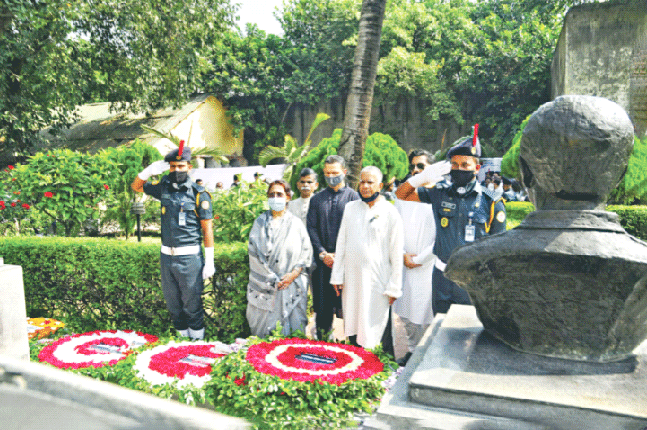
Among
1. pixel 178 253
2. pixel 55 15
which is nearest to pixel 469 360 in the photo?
pixel 178 253

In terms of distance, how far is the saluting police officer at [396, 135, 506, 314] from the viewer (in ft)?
12.0

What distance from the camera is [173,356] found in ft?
12.7

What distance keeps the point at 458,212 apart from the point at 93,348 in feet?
10.3

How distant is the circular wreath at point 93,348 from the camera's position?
3.86 meters

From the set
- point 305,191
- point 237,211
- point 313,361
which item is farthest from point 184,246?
point 313,361

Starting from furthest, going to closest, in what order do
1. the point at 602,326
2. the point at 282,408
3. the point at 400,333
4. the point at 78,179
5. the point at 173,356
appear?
1. the point at 78,179
2. the point at 400,333
3. the point at 173,356
4. the point at 282,408
5. the point at 602,326

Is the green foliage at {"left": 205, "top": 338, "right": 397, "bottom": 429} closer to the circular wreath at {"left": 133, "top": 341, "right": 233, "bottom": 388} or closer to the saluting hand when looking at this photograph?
the circular wreath at {"left": 133, "top": 341, "right": 233, "bottom": 388}

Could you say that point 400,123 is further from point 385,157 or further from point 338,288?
point 338,288

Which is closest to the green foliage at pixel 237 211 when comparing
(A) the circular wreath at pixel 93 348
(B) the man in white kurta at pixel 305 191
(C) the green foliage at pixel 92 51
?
(B) the man in white kurta at pixel 305 191

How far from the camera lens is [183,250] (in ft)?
14.6

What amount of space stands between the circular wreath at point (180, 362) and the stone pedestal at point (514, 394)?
2106mm

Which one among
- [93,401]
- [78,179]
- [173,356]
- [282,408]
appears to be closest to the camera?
[93,401]

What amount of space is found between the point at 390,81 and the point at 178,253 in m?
18.4

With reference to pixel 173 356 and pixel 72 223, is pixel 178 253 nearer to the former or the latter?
pixel 173 356
